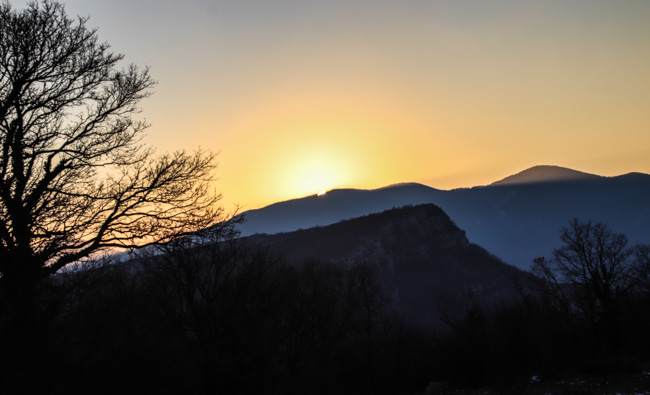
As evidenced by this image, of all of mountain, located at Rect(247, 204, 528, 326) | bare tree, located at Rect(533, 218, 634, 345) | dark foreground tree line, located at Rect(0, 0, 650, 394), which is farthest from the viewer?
mountain, located at Rect(247, 204, 528, 326)

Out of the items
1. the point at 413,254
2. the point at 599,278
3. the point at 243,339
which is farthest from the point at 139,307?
the point at 413,254

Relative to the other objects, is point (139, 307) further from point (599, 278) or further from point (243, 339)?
point (599, 278)

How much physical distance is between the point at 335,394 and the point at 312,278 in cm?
1603

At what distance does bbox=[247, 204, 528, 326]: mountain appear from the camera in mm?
143250

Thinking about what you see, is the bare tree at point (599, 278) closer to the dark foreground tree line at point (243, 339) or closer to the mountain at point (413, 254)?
the dark foreground tree line at point (243, 339)

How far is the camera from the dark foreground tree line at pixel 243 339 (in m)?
9.30

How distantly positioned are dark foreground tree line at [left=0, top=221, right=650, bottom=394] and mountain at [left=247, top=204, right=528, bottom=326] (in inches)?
3347

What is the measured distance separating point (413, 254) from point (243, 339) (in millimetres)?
155019

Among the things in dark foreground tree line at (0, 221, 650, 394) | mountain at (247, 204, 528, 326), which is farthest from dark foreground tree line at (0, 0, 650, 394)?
mountain at (247, 204, 528, 326)

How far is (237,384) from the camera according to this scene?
19.1 meters

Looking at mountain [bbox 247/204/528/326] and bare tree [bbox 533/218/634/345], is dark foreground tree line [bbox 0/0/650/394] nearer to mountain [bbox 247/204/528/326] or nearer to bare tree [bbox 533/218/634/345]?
bare tree [bbox 533/218/634/345]

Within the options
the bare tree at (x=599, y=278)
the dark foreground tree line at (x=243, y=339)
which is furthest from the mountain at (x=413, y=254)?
the bare tree at (x=599, y=278)

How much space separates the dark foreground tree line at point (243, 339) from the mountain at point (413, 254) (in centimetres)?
8502

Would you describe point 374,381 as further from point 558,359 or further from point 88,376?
point 88,376
